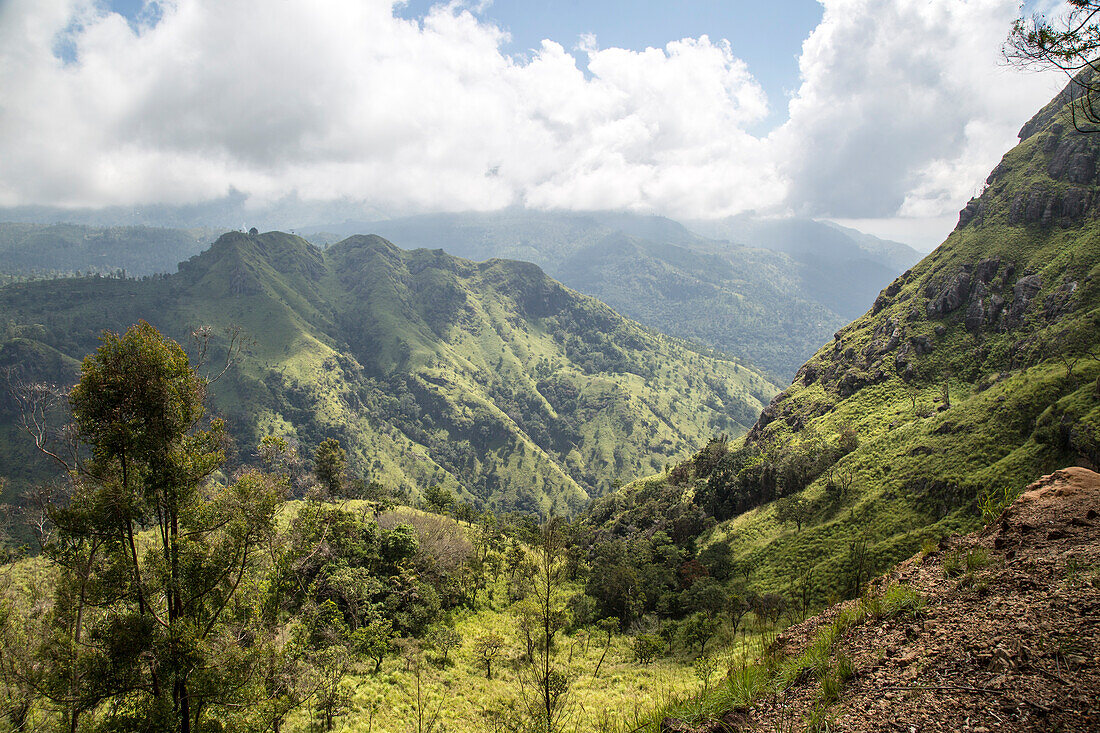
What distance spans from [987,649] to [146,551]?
1808 cm

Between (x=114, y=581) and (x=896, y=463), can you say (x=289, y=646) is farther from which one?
(x=896, y=463)

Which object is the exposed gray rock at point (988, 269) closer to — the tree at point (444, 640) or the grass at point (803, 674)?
the tree at point (444, 640)

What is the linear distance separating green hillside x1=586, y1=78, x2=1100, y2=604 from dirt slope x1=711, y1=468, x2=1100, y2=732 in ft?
11.4

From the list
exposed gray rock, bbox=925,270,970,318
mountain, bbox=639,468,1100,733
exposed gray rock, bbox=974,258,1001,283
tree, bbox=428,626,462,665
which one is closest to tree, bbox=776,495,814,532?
tree, bbox=428,626,462,665

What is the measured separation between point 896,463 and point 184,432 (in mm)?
65384

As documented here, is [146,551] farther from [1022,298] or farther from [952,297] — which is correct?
[952,297]

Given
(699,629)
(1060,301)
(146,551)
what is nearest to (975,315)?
(1060,301)

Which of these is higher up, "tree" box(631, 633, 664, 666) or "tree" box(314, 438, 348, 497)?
"tree" box(314, 438, 348, 497)

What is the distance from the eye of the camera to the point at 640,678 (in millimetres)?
29047

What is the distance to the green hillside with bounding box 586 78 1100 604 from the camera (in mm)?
42125

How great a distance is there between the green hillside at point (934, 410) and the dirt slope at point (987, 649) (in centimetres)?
346

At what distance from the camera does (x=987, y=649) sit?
20.0 feet

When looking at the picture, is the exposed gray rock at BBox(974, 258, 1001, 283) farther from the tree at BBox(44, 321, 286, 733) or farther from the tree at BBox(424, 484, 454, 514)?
the tree at BBox(44, 321, 286, 733)

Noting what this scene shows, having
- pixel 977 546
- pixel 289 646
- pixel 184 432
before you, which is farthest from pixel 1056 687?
pixel 289 646
